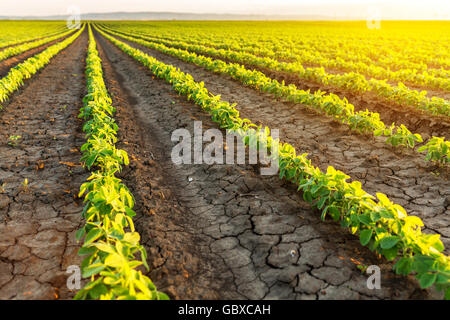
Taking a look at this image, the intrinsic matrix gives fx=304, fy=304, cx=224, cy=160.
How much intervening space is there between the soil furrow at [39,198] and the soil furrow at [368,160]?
12.8 feet

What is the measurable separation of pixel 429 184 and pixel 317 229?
2.30 m

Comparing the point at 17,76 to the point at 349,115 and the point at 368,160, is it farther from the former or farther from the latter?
the point at 368,160

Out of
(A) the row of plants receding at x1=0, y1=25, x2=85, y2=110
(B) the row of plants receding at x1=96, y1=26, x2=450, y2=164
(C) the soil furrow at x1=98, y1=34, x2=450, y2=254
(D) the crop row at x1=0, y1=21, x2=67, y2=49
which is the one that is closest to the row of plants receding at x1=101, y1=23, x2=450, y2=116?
(B) the row of plants receding at x1=96, y1=26, x2=450, y2=164

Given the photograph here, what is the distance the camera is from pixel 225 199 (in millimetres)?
4203

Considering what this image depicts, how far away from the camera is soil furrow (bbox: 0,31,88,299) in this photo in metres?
2.83

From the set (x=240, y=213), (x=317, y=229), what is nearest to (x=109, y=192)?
(x=240, y=213)

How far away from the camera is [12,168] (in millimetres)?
4941

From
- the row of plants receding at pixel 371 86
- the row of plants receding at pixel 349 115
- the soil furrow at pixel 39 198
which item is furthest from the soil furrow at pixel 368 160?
the soil furrow at pixel 39 198

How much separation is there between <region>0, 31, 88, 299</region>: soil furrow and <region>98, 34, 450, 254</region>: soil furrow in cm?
391

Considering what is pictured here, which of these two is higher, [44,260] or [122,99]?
[122,99]

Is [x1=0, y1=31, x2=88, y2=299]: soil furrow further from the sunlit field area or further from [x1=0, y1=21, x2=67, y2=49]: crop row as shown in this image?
[x1=0, y1=21, x2=67, y2=49]: crop row

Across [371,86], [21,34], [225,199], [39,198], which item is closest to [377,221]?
[225,199]
